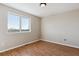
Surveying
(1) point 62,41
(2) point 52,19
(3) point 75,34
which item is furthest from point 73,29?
(2) point 52,19

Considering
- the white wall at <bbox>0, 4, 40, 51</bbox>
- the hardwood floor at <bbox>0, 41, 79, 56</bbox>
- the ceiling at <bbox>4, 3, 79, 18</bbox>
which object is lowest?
the hardwood floor at <bbox>0, 41, 79, 56</bbox>

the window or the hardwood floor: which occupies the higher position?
the window

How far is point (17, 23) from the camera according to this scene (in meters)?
3.55

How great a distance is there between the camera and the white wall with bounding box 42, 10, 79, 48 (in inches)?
137

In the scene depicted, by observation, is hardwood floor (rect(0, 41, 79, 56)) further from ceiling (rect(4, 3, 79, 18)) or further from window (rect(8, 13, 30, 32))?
ceiling (rect(4, 3, 79, 18))

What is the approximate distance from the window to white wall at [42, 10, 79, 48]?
54.9 inches

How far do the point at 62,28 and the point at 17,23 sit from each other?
2.46 meters

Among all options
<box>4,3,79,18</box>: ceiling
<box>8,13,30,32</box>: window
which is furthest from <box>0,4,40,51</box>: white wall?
<box>4,3,79,18</box>: ceiling

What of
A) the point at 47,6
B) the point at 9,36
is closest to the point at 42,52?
the point at 9,36

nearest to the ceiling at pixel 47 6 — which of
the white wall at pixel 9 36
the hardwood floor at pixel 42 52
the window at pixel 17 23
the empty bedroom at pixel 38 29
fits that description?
the empty bedroom at pixel 38 29

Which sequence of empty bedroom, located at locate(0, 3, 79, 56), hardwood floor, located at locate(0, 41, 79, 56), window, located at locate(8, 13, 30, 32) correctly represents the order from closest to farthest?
hardwood floor, located at locate(0, 41, 79, 56), empty bedroom, located at locate(0, 3, 79, 56), window, located at locate(8, 13, 30, 32)

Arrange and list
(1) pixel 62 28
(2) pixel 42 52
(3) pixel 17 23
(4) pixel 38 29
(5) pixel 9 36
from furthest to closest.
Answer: (4) pixel 38 29
(1) pixel 62 28
(3) pixel 17 23
(5) pixel 9 36
(2) pixel 42 52

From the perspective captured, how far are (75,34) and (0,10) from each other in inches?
136

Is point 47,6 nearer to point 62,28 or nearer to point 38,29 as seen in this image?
point 62,28
